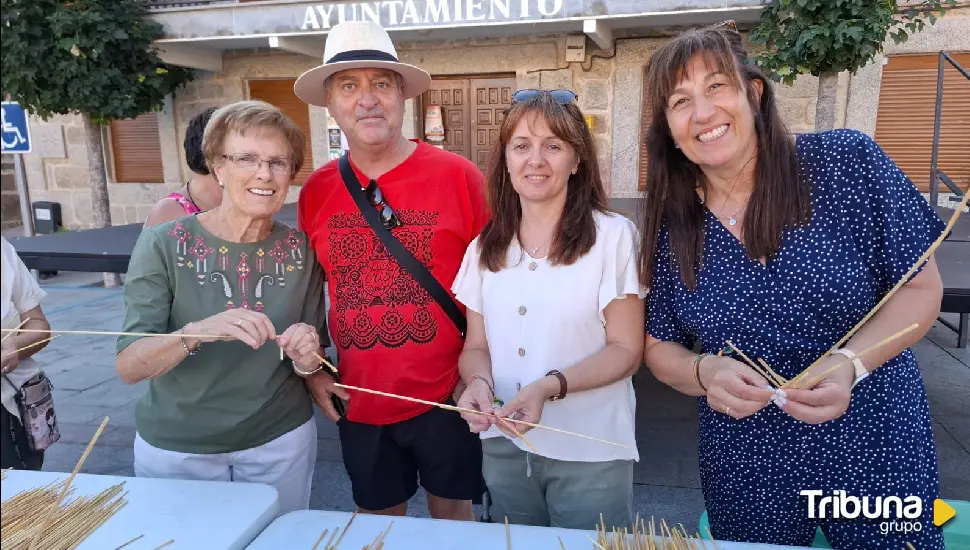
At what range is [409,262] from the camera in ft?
6.18

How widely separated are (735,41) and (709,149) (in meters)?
0.26

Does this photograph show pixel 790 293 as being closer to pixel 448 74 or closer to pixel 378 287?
pixel 378 287

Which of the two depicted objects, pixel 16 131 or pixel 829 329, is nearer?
pixel 829 329

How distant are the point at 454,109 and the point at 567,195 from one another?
631 cm

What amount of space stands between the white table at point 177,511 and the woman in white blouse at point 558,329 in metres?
0.56

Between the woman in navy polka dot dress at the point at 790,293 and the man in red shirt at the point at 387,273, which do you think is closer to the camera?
the woman in navy polka dot dress at the point at 790,293

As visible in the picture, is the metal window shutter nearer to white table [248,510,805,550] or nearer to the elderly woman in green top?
the elderly woman in green top

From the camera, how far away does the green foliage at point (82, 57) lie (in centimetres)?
573

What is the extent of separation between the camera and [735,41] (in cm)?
139

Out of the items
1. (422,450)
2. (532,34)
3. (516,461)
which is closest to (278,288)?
(422,450)

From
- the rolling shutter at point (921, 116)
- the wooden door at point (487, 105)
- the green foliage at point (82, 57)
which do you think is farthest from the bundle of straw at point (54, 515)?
the rolling shutter at point (921, 116)

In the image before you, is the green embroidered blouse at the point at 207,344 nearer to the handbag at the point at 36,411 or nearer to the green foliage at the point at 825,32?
the handbag at the point at 36,411

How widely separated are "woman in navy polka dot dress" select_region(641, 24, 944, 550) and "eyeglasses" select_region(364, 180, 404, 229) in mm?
848

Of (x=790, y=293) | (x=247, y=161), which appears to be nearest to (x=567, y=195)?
(x=790, y=293)
